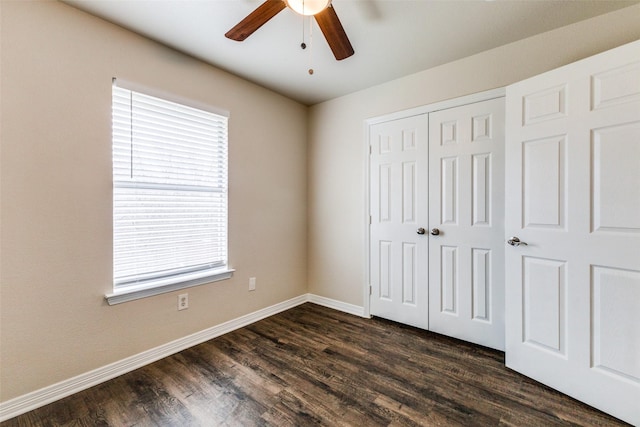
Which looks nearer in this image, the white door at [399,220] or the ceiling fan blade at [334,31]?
the ceiling fan blade at [334,31]

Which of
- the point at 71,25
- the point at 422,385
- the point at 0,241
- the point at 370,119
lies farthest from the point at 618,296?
the point at 71,25

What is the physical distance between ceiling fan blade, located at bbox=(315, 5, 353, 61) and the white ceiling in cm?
30

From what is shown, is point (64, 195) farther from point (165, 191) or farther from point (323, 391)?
point (323, 391)

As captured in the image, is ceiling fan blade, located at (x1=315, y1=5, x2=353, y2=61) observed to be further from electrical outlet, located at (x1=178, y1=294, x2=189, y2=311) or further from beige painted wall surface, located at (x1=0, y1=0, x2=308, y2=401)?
electrical outlet, located at (x1=178, y1=294, x2=189, y2=311)

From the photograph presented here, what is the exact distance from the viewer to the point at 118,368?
1906mm

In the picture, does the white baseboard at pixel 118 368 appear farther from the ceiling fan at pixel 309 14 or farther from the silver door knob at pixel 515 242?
the ceiling fan at pixel 309 14

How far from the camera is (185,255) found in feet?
7.63

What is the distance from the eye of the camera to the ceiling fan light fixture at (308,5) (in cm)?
131

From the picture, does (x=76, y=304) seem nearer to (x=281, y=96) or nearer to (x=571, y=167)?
(x=281, y=96)

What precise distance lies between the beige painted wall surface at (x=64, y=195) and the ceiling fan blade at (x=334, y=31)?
1.37 m

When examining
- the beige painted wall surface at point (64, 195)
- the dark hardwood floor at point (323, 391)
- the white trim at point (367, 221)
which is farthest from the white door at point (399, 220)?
the beige painted wall surface at point (64, 195)

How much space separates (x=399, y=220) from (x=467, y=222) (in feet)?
2.02

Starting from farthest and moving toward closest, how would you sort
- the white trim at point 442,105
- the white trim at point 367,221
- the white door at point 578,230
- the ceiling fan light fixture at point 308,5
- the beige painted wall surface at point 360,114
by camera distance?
the white trim at point 367,221, the white trim at point 442,105, the beige painted wall surface at point 360,114, the white door at point 578,230, the ceiling fan light fixture at point 308,5

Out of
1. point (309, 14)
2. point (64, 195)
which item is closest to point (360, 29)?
point (309, 14)
